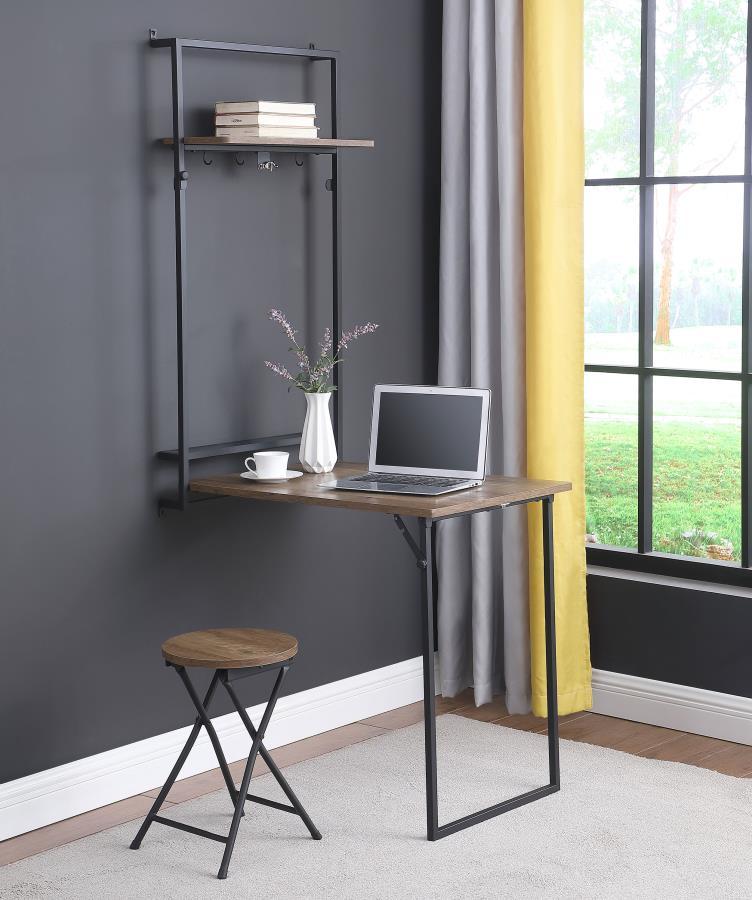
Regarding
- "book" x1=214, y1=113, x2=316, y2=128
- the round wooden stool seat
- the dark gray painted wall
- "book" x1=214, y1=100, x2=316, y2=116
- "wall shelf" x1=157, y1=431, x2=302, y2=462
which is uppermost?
"book" x1=214, y1=100, x2=316, y2=116

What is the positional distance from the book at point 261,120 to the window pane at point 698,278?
2.25 metres

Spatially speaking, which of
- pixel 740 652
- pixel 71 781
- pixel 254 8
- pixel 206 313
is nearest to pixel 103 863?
pixel 71 781

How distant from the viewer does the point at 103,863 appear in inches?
125

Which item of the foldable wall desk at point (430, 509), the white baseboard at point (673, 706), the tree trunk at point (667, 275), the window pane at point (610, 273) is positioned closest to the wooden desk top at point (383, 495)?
the foldable wall desk at point (430, 509)

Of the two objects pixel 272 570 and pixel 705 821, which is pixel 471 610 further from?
pixel 705 821

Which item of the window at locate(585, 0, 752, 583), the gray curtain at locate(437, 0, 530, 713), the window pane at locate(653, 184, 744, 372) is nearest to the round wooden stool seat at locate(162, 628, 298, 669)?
the gray curtain at locate(437, 0, 530, 713)

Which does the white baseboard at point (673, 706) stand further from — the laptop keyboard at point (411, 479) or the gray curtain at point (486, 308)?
the laptop keyboard at point (411, 479)

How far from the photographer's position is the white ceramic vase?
373 cm

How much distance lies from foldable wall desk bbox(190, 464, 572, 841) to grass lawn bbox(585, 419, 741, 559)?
241cm

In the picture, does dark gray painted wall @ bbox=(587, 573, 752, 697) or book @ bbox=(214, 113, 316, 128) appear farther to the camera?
dark gray painted wall @ bbox=(587, 573, 752, 697)

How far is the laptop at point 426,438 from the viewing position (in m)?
3.57

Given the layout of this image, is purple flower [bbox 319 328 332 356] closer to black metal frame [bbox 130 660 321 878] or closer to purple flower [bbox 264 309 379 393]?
purple flower [bbox 264 309 379 393]

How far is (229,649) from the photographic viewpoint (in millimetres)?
3219

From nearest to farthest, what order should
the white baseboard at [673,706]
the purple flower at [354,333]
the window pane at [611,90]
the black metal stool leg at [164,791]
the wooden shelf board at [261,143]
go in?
the black metal stool leg at [164,791] → the wooden shelf board at [261,143] → the purple flower at [354,333] → the white baseboard at [673,706] → the window pane at [611,90]
